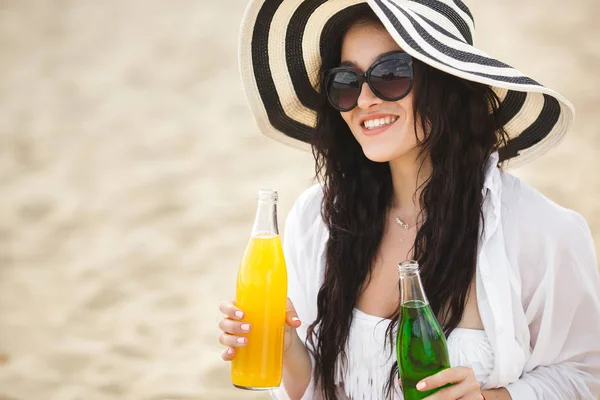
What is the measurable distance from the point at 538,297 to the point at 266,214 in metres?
0.79

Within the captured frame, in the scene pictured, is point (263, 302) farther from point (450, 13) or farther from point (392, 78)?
point (450, 13)

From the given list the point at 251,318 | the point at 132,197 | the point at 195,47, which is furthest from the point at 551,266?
the point at 195,47

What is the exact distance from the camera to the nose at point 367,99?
7.02ft

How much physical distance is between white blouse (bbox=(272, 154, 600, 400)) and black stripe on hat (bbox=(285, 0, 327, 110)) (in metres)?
0.74

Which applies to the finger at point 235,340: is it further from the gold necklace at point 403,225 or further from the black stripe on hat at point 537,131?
the black stripe on hat at point 537,131

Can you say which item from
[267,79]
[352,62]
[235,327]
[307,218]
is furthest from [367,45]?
[235,327]

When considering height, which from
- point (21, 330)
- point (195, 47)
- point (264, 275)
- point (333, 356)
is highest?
point (195, 47)

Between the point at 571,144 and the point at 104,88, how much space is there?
139 inches

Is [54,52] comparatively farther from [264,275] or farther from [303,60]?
[264,275]

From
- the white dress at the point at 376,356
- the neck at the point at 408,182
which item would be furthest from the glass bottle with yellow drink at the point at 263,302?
the neck at the point at 408,182

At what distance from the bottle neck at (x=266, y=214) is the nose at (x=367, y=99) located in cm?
40

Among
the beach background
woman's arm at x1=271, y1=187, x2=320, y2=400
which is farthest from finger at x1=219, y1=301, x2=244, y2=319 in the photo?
the beach background

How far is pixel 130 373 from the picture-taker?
4055mm

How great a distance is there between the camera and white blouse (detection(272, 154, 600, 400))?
2.01 metres
